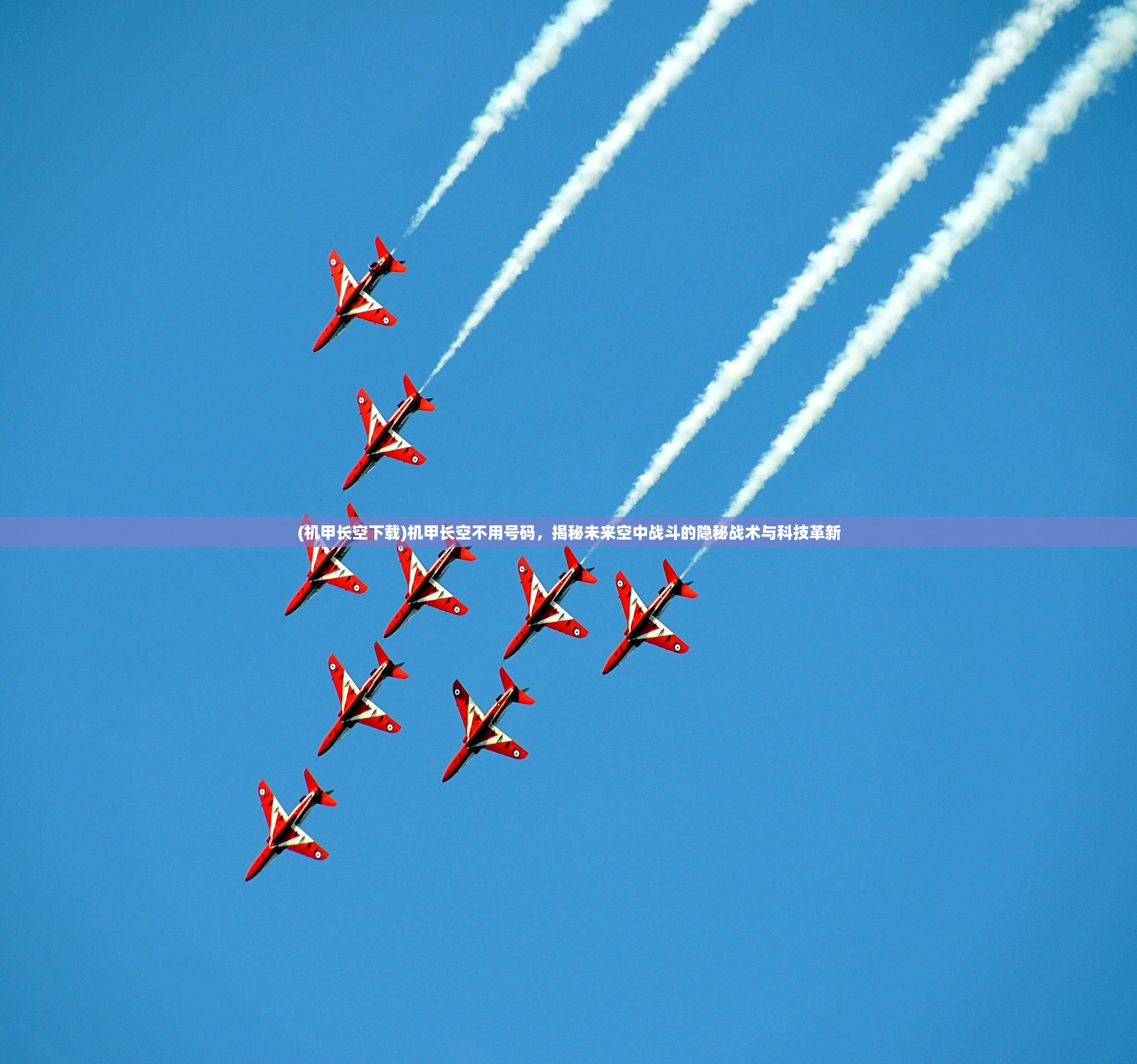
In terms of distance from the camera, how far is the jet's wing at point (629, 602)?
56.9 m

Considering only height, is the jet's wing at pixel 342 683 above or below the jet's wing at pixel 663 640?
below

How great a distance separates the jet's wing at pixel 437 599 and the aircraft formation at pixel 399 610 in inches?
0.9

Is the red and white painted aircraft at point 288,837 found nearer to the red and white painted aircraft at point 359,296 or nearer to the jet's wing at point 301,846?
the jet's wing at point 301,846

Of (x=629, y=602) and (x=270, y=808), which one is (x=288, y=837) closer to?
(x=270, y=808)

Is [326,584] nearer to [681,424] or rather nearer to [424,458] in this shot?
[424,458]

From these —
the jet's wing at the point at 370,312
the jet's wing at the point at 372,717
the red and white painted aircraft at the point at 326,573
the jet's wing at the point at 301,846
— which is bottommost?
the jet's wing at the point at 301,846

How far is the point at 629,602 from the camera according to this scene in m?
57.3

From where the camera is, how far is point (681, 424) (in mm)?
51562

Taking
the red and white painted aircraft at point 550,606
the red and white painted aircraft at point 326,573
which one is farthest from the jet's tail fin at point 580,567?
the red and white painted aircraft at point 326,573

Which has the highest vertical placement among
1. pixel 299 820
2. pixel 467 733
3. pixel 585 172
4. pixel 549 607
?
pixel 585 172

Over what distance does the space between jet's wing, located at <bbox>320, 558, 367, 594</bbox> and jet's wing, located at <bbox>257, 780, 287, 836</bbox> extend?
8.00 m

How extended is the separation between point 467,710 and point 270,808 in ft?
27.9

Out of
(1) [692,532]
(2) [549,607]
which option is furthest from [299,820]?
(1) [692,532]

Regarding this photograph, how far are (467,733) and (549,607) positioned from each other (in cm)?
551
